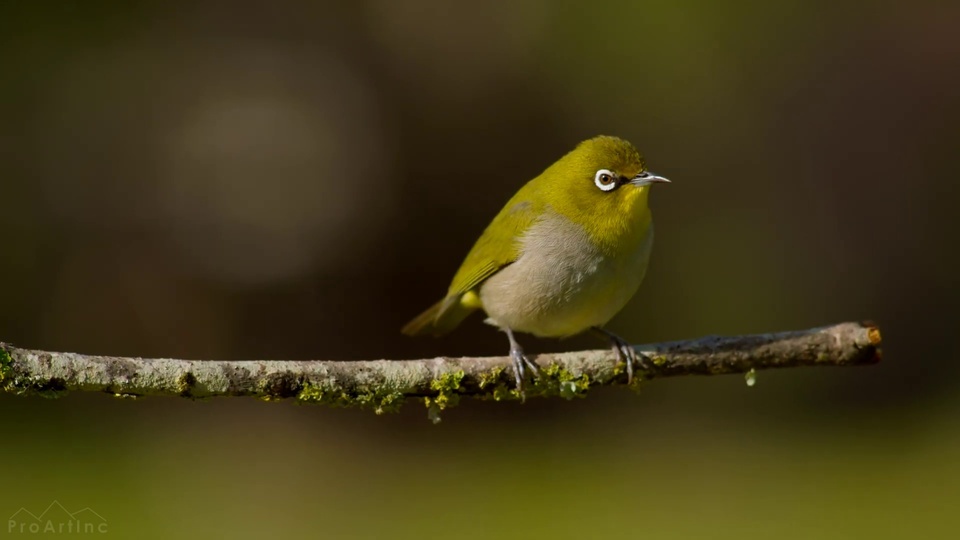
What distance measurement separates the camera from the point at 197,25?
36.1ft

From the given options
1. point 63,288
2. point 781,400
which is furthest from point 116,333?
point 781,400

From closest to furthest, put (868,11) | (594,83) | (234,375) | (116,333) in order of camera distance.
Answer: (234,375), (116,333), (594,83), (868,11)

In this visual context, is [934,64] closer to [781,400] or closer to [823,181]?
[823,181]

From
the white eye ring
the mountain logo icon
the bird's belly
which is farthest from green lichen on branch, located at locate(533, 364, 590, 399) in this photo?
the mountain logo icon

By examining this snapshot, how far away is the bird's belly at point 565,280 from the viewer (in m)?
5.37

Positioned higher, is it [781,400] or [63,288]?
[63,288]

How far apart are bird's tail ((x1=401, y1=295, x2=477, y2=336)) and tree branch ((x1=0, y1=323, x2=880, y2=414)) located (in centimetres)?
134

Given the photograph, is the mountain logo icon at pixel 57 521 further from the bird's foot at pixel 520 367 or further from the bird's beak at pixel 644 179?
the bird's beak at pixel 644 179

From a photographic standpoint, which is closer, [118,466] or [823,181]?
[118,466]

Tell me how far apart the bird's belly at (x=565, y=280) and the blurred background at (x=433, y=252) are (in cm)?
306

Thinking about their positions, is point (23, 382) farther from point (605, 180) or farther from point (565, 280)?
point (605, 180)

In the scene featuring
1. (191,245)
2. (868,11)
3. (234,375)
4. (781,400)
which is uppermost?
(868,11)

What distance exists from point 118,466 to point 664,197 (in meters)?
7.78

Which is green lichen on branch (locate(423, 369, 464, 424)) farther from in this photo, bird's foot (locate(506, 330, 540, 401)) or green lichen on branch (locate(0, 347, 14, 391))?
green lichen on branch (locate(0, 347, 14, 391))
